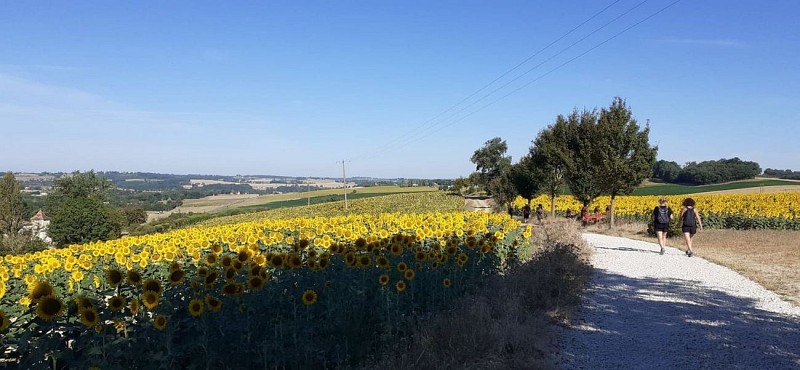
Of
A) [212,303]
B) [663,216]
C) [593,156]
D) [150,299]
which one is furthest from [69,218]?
[150,299]

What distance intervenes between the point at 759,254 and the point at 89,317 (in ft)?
45.4

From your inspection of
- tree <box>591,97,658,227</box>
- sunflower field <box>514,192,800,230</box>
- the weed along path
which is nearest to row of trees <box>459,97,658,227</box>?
tree <box>591,97,658,227</box>

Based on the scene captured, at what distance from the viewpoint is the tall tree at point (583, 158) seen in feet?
73.6

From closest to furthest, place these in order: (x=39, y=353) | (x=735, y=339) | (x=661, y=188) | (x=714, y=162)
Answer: (x=39, y=353) → (x=735, y=339) → (x=661, y=188) → (x=714, y=162)

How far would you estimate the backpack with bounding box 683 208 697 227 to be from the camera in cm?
1255

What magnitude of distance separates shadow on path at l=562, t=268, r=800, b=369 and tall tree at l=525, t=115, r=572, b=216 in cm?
1712

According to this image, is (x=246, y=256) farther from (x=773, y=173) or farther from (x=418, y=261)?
(x=773, y=173)

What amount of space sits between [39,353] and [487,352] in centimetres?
326

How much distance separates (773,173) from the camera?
7212cm

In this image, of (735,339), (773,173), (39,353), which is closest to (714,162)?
(773,173)

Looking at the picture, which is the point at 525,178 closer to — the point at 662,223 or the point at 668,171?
the point at 662,223

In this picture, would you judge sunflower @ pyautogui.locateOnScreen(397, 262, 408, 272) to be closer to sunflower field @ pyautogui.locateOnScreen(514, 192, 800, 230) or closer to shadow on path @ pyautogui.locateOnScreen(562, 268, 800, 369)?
shadow on path @ pyautogui.locateOnScreen(562, 268, 800, 369)

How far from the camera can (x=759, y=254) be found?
1224 cm

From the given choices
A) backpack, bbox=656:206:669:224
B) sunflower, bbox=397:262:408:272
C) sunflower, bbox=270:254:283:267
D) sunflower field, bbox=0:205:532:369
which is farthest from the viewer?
backpack, bbox=656:206:669:224
